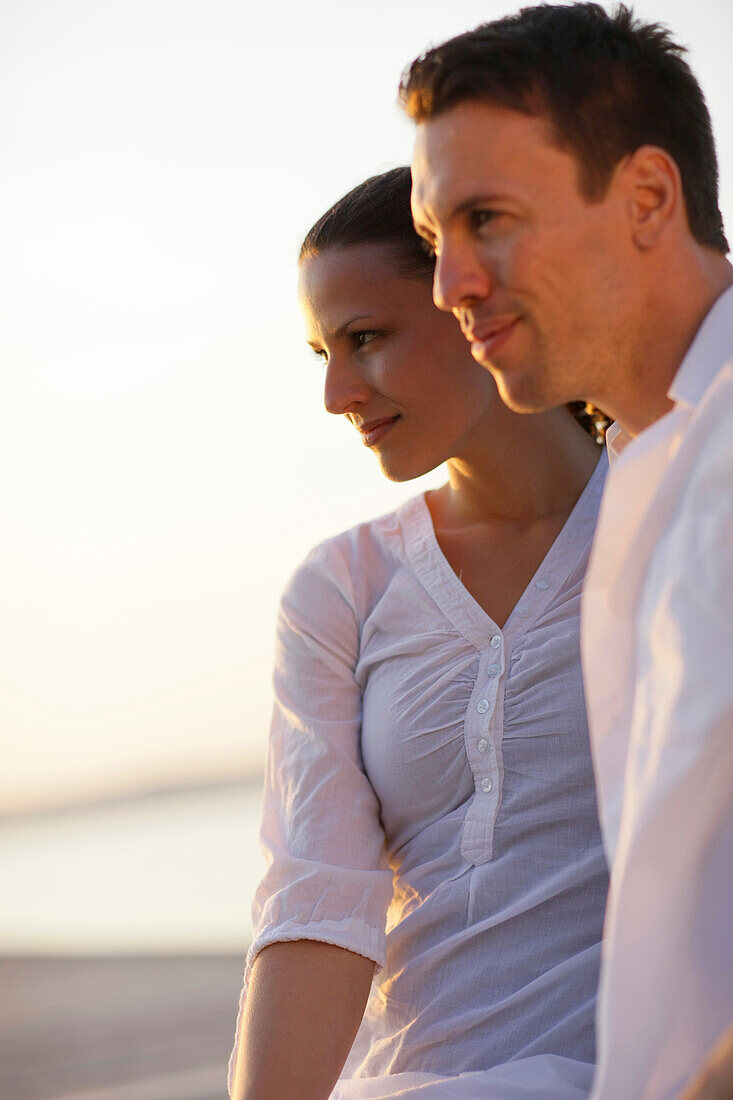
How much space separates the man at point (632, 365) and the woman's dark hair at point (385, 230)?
483 mm

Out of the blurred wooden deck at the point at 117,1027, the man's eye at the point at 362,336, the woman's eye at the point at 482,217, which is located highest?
the woman's eye at the point at 482,217

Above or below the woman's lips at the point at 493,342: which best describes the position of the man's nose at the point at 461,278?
above

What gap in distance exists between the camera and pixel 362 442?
186cm

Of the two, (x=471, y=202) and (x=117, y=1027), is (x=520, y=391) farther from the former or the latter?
(x=117, y=1027)

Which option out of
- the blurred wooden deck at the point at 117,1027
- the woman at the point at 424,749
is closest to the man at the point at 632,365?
the woman at the point at 424,749

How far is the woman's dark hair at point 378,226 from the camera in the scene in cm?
185

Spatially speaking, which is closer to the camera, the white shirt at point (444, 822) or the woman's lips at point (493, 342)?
the woman's lips at point (493, 342)

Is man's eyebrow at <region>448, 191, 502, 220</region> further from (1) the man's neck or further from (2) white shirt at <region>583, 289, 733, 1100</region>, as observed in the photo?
(2) white shirt at <region>583, 289, 733, 1100</region>

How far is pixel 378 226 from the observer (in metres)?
1.87

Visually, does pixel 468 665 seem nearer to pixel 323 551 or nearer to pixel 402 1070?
pixel 323 551

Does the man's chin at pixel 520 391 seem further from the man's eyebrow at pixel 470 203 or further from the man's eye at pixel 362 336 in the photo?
the man's eye at pixel 362 336

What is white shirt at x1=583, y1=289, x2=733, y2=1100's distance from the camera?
939mm

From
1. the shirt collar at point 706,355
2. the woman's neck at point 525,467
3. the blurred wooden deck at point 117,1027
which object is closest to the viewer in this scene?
the shirt collar at point 706,355

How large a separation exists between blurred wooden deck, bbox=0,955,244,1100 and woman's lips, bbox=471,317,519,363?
2367 millimetres
